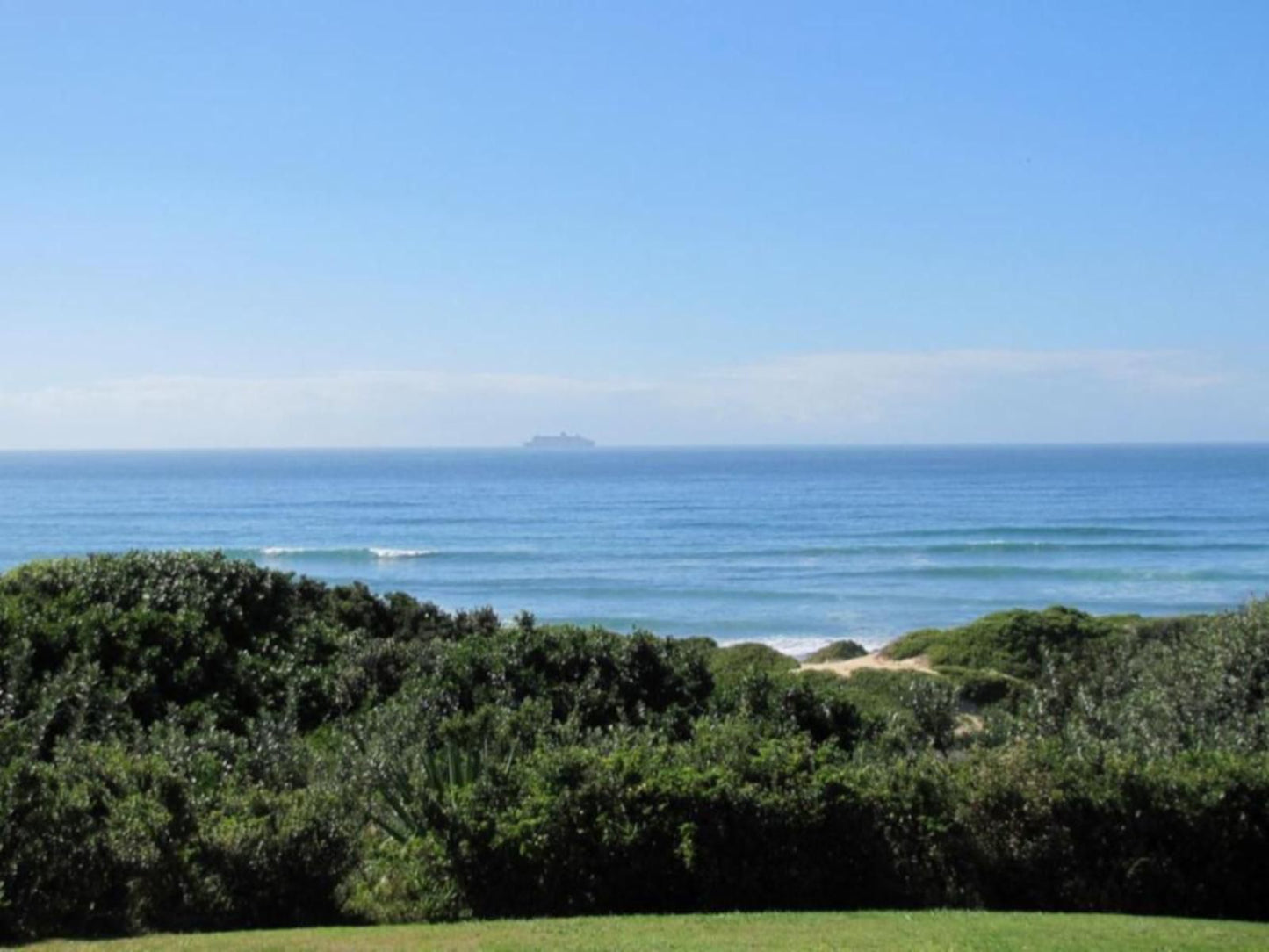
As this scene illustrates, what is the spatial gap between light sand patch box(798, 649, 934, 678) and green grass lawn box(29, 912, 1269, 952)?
770 inches

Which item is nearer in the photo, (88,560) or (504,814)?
(504,814)

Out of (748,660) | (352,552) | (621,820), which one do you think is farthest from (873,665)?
(352,552)

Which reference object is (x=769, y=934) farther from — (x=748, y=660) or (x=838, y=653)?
(x=838, y=653)

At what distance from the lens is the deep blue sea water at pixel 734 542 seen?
48469 mm

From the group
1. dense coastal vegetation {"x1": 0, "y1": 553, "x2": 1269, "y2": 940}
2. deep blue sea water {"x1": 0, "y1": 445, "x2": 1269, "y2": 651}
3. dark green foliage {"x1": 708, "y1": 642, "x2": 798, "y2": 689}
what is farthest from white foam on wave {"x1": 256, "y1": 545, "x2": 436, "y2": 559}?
dense coastal vegetation {"x1": 0, "y1": 553, "x2": 1269, "y2": 940}

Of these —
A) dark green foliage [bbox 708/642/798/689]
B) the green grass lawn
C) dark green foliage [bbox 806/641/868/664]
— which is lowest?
dark green foliage [bbox 806/641/868/664]

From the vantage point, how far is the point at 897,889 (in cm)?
948

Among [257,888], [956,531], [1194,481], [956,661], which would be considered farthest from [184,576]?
[1194,481]

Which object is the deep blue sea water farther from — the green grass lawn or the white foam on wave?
the green grass lawn

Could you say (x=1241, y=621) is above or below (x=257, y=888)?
above

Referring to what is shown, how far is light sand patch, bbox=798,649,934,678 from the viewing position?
29.2 meters

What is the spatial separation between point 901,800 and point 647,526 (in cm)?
6790

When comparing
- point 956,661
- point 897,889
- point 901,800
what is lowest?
point 956,661

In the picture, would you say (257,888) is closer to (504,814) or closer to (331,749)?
(504,814)
